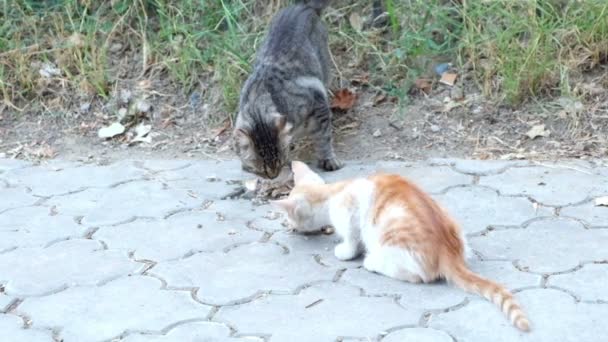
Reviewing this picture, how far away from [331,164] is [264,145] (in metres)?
0.44

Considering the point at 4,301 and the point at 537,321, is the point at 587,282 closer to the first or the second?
the point at 537,321

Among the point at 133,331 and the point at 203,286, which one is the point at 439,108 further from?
the point at 133,331

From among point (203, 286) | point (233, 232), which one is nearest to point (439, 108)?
point (233, 232)

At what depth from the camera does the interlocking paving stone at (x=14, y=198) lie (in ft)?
16.6

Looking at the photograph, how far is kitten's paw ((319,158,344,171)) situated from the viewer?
5410 mm

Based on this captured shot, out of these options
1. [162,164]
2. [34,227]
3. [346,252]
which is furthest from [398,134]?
[34,227]

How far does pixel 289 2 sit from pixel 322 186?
256cm

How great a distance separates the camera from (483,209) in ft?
14.9

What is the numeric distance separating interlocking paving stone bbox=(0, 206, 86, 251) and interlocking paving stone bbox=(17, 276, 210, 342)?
26.7 inches

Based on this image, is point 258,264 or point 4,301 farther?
point 258,264

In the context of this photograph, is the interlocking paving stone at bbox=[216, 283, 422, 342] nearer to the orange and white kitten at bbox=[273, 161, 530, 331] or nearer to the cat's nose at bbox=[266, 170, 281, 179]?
the orange and white kitten at bbox=[273, 161, 530, 331]

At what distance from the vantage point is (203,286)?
12.8 ft

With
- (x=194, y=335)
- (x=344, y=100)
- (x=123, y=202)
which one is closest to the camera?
(x=194, y=335)

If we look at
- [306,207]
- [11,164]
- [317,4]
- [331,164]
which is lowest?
[11,164]
